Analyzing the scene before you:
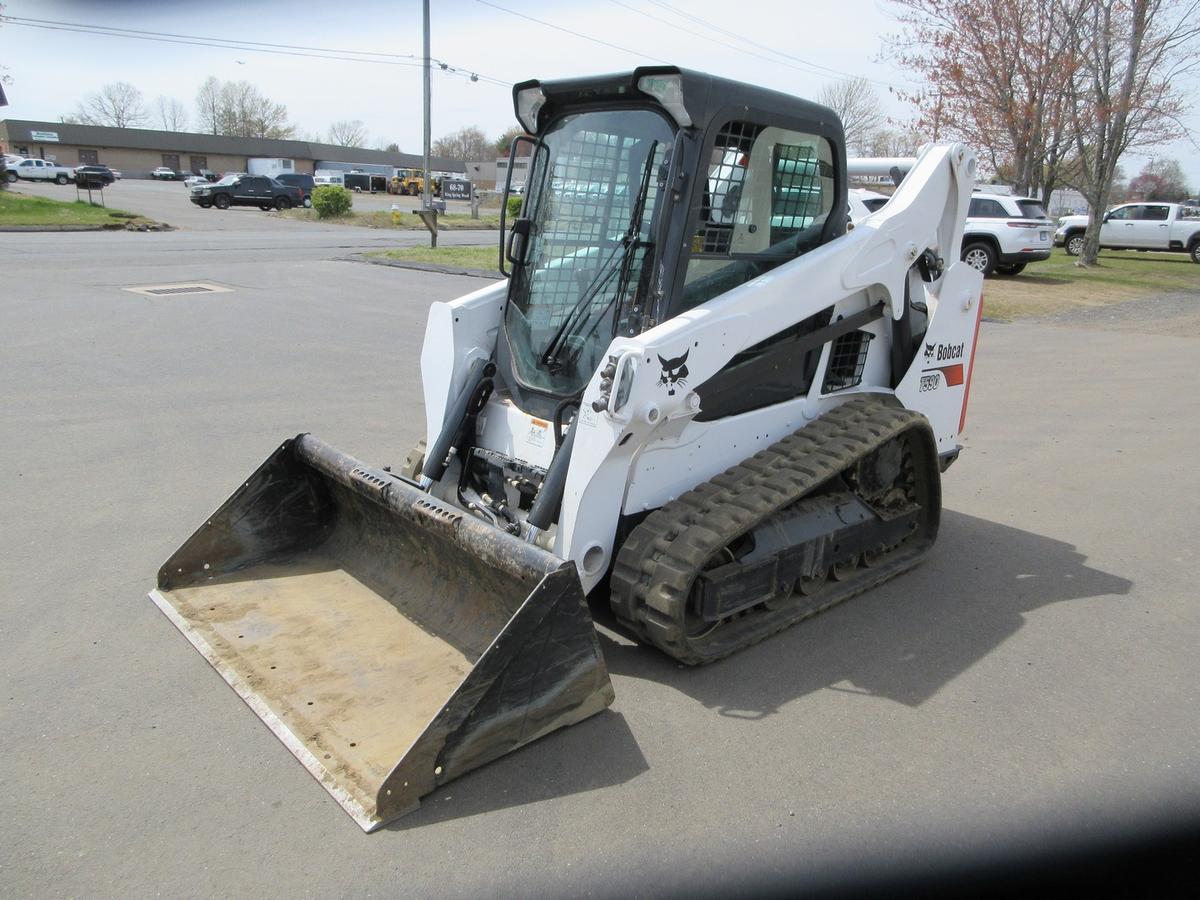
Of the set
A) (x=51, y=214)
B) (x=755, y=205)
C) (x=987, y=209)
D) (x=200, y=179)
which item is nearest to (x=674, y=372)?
(x=755, y=205)

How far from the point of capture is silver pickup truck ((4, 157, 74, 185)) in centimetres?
6022

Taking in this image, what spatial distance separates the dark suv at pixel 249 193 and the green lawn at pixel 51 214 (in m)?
9.93

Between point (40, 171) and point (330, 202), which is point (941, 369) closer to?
point (330, 202)

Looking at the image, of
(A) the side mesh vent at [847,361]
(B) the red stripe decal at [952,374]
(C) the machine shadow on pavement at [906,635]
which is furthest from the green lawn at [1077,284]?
(A) the side mesh vent at [847,361]

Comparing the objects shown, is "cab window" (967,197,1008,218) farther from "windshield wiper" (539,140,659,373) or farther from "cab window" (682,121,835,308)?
"windshield wiper" (539,140,659,373)

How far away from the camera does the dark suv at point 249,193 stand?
4312cm

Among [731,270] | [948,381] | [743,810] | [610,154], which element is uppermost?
[610,154]

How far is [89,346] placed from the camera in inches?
394

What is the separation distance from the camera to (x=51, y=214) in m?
29.3

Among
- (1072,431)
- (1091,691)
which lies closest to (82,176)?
(1072,431)

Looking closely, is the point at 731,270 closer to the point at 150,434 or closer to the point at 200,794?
the point at 200,794

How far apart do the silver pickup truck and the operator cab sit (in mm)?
66052

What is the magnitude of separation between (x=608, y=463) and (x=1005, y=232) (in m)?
20.1

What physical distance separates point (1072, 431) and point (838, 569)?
16.1 feet
